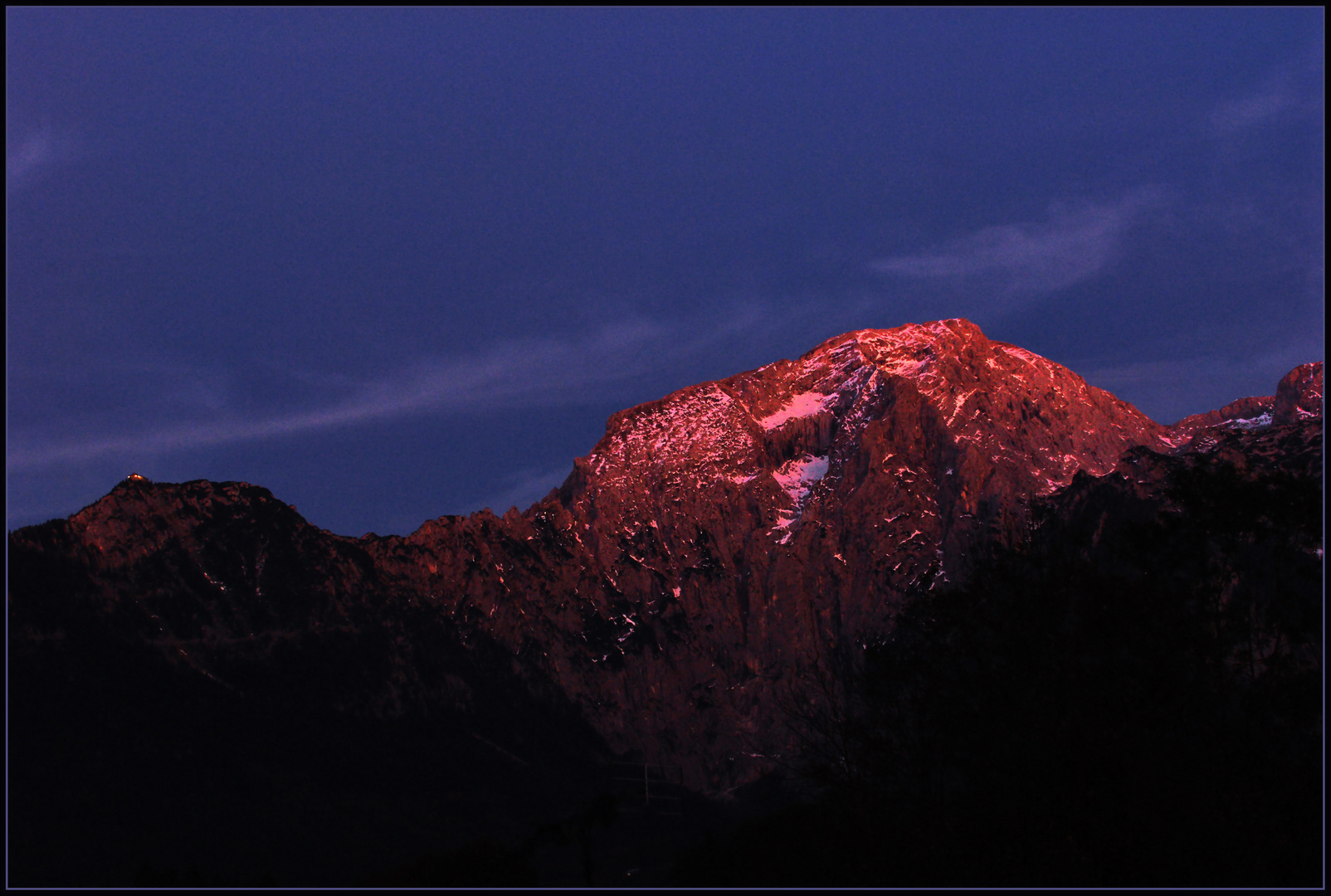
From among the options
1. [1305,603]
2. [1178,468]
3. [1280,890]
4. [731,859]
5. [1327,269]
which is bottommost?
[731,859]

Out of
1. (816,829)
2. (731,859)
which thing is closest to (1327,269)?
(816,829)

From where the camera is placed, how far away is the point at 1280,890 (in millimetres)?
31156

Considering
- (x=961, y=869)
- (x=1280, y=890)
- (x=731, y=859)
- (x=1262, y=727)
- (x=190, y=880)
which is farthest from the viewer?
(x=190, y=880)

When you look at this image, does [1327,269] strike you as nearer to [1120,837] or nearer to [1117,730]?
[1117,730]

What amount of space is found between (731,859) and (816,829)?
73117 millimetres

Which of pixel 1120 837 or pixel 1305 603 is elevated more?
pixel 1305 603

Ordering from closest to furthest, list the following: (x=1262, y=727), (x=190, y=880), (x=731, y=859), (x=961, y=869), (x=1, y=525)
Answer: (x=961, y=869) < (x=1262, y=727) < (x=1, y=525) < (x=731, y=859) < (x=190, y=880)

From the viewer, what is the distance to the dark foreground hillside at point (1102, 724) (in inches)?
1345

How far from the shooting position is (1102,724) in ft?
114

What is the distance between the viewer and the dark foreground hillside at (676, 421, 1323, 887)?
34156mm

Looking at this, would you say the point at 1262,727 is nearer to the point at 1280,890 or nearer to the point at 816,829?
the point at 1280,890

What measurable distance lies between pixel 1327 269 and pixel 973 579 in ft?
46.1

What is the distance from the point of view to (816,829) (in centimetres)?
5097

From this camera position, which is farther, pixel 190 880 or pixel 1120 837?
pixel 190 880
